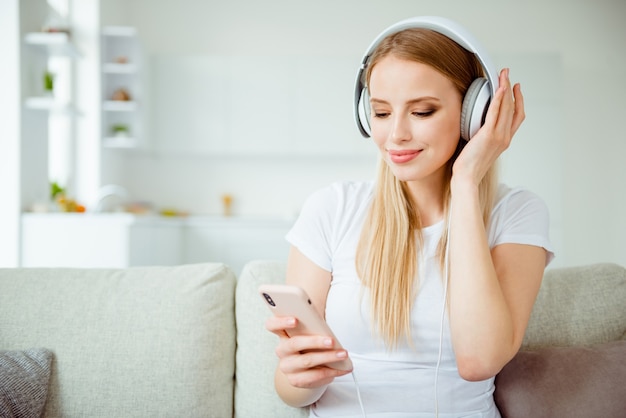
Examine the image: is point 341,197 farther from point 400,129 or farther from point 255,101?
point 255,101

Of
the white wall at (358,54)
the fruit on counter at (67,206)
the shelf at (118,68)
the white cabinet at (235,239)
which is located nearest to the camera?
the fruit on counter at (67,206)

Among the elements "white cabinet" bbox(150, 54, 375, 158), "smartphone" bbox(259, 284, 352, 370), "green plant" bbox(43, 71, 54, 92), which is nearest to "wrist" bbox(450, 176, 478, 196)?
"smartphone" bbox(259, 284, 352, 370)

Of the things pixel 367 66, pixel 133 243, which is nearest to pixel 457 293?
pixel 367 66

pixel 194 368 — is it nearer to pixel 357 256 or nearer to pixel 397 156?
pixel 357 256

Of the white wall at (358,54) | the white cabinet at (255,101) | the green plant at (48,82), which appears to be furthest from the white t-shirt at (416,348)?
the white wall at (358,54)

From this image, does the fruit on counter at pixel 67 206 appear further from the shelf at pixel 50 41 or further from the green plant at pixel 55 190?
the shelf at pixel 50 41

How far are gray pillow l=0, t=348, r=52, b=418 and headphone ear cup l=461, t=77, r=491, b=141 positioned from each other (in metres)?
1.02

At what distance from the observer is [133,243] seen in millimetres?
3943

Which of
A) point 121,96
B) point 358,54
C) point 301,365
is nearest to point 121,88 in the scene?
point 121,96

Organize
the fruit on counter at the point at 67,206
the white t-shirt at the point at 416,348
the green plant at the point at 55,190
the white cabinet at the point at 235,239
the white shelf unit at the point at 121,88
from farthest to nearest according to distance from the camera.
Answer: the white cabinet at the point at 235,239, the white shelf unit at the point at 121,88, the green plant at the point at 55,190, the fruit on counter at the point at 67,206, the white t-shirt at the point at 416,348

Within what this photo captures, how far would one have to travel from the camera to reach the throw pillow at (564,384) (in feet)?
4.24

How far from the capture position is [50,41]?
12.2ft

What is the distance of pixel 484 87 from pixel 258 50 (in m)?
5.38

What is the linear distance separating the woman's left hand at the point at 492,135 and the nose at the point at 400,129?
12 cm
